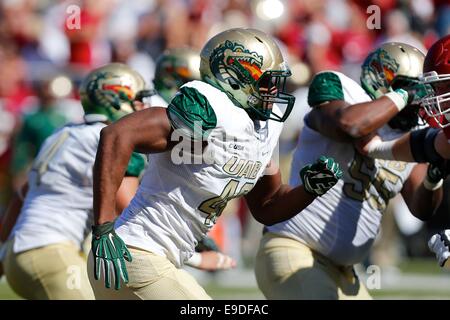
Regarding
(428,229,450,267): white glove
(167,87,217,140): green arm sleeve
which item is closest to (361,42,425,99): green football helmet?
(428,229,450,267): white glove

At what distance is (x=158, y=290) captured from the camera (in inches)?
154

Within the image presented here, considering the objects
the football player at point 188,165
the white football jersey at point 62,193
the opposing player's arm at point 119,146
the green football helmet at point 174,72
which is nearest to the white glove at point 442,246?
the football player at point 188,165

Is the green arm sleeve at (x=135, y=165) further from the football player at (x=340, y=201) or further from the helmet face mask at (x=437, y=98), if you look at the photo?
the helmet face mask at (x=437, y=98)

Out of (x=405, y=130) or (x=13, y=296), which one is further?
(x=13, y=296)

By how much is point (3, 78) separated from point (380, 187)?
6.75 m

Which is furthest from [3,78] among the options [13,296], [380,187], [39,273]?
[380,187]

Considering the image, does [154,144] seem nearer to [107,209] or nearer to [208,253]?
[107,209]

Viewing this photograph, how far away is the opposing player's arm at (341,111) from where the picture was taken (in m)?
4.37

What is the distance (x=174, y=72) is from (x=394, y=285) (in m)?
3.37

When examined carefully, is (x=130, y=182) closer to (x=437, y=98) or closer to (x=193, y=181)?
(x=193, y=181)

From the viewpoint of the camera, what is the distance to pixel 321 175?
4.14 m

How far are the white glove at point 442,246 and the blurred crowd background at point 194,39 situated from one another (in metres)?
5.28

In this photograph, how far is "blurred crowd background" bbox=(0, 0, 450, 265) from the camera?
10070 mm

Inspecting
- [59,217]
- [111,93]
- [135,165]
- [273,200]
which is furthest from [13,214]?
[273,200]
